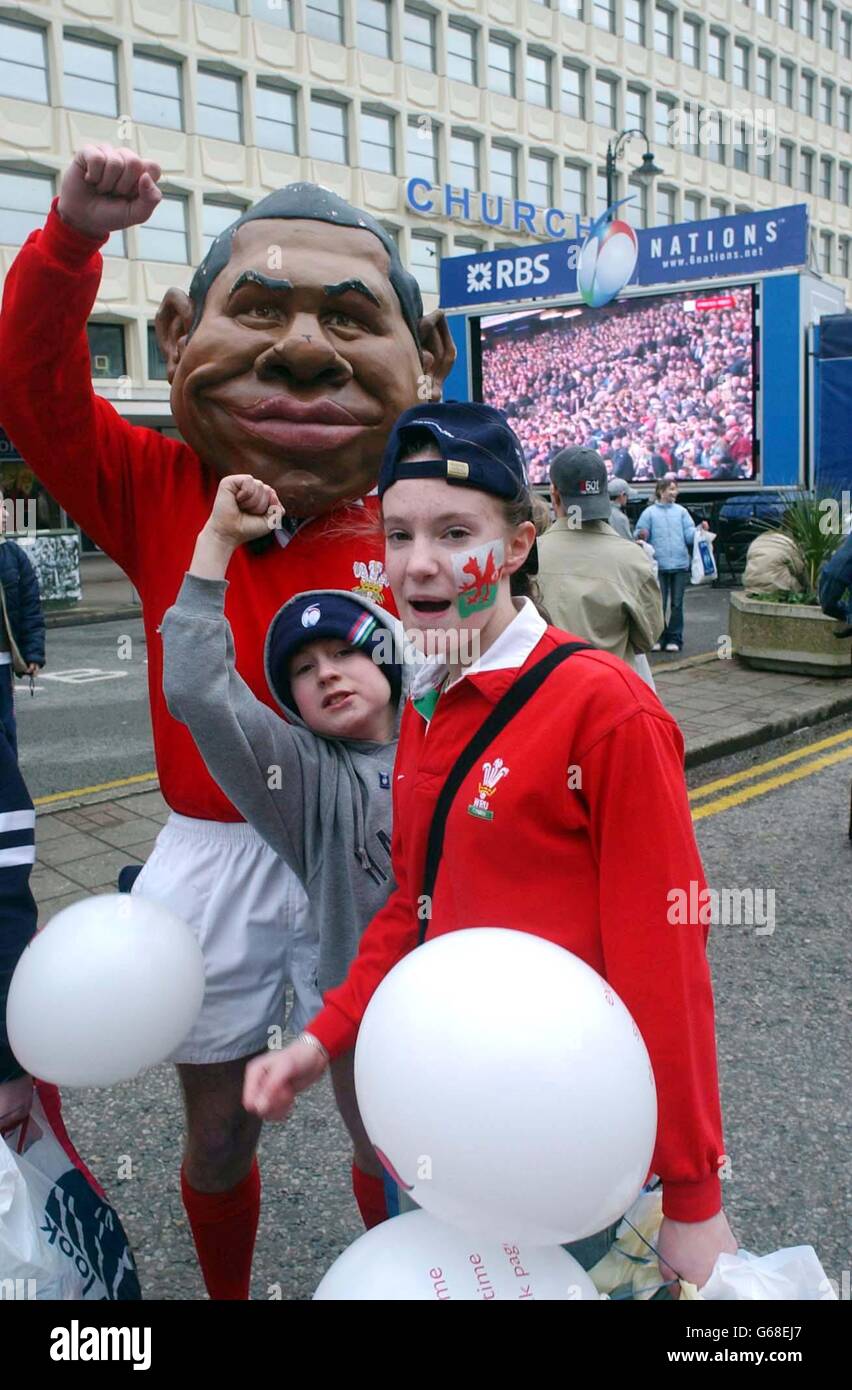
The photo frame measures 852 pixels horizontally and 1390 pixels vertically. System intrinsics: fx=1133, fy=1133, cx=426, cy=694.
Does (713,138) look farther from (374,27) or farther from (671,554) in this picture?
(671,554)

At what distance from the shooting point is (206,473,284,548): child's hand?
182cm

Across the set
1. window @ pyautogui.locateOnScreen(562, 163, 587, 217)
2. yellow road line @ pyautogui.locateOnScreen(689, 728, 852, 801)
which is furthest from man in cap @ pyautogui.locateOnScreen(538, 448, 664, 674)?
window @ pyautogui.locateOnScreen(562, 163, 587, 217)

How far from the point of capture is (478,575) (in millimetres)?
1644

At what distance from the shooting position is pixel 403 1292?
4.54 ft

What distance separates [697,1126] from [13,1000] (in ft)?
3.58

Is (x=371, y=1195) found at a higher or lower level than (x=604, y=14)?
lower

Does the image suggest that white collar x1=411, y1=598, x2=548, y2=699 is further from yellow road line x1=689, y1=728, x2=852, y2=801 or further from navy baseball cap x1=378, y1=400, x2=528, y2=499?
yellow road line x1=689, y1=728, x2=852, y2=801

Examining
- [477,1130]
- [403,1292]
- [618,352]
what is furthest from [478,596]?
[618,352]

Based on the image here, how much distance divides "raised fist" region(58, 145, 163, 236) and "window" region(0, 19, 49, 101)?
26.2 meters

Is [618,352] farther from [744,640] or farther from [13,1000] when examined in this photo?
[13,1000]

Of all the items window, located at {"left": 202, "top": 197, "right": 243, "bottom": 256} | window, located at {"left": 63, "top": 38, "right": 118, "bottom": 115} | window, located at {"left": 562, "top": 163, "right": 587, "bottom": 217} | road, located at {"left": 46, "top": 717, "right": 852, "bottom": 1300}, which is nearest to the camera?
road, located at {"left": 46, "top": 717, "right": 852, "bottom": 1300}

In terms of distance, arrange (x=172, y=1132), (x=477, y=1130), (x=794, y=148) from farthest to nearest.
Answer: (x=794, y=148)
(x=172, y=1132)
(x=477, y=1130)

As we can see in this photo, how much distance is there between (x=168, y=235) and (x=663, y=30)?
22.0m

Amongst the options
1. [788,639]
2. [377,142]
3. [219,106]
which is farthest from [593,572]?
[377,142]
